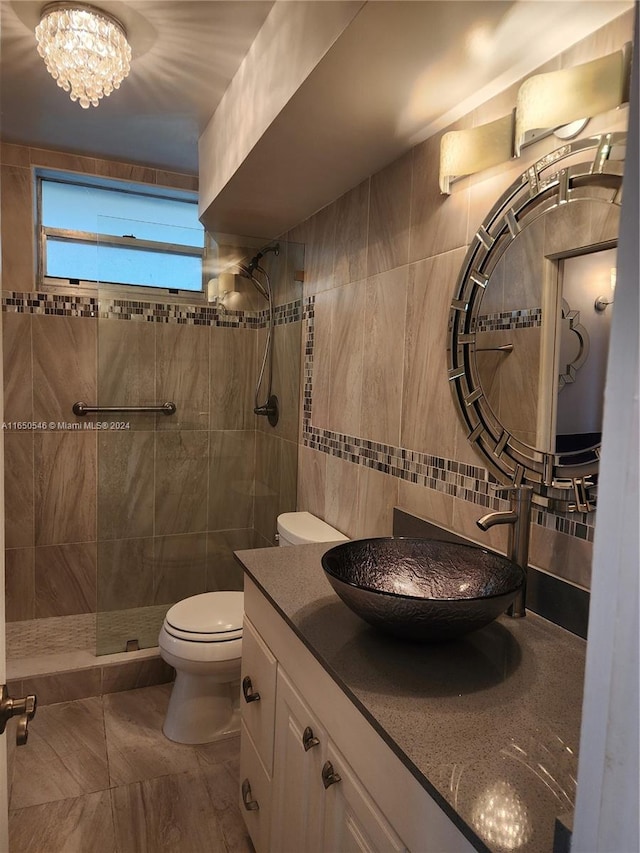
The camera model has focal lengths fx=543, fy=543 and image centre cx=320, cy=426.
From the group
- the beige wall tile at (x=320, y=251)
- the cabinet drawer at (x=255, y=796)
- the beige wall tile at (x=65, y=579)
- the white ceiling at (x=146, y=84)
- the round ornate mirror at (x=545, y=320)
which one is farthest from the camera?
the beige wall tile at (x=65, y=579)

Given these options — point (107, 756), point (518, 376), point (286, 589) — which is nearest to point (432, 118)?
point (518, 376)

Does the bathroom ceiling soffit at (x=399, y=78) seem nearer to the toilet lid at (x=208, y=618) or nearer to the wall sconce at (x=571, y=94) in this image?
the wall sconce at (x=571, y=94)

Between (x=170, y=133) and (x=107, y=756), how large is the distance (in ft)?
8.85

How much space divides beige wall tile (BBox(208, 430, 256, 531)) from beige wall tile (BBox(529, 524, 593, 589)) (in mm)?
1809

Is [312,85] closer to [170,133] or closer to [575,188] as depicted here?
[575,188]

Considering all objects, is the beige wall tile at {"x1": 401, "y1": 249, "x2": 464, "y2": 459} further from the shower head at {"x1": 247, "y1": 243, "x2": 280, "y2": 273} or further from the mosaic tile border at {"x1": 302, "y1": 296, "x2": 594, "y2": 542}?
the shower head at {"x1": 247, "y1": 243, "x2": 280, "y2": 273}

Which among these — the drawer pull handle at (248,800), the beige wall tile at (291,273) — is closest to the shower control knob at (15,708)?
the drawer pull handle at (248,800)

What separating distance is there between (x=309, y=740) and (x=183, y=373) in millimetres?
1925

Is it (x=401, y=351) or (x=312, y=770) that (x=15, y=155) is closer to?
(x=401, y=351)

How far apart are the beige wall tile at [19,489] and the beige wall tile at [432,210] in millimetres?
2290

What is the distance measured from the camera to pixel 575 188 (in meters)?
1.16

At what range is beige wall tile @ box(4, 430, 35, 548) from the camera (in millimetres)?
2869

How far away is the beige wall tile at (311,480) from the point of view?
2.41m

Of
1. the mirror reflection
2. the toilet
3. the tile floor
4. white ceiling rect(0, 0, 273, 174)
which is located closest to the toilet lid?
the toilet
